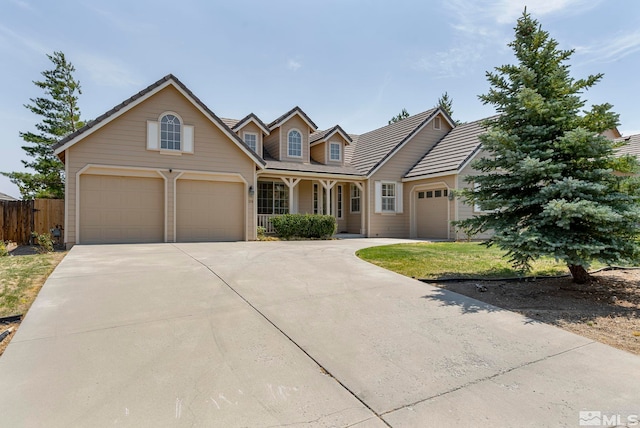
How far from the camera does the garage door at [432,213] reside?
53.2 feet

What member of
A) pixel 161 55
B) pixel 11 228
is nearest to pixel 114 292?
pixel 161 55

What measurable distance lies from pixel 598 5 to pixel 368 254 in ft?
27.5

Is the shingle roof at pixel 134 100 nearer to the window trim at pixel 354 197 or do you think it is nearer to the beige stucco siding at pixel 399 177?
the window trim at pixel 354 197

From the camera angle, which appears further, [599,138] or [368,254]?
[368,254]

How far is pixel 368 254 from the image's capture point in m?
9.67

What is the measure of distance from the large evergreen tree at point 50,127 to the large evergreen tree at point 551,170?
27158 mm

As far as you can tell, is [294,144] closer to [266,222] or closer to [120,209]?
[266,222]

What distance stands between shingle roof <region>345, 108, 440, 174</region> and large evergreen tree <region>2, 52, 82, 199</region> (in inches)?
791

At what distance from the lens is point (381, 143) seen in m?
19.7

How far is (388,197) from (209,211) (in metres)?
8.92

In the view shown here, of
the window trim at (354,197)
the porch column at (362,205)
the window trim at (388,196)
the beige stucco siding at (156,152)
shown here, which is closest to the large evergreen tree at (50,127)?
the beige stucco siding at (156,152)

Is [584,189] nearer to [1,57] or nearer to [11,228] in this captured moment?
[11,228]

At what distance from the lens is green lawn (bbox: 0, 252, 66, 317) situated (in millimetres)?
4930

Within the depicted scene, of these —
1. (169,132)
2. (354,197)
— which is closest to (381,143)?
(354,197)
